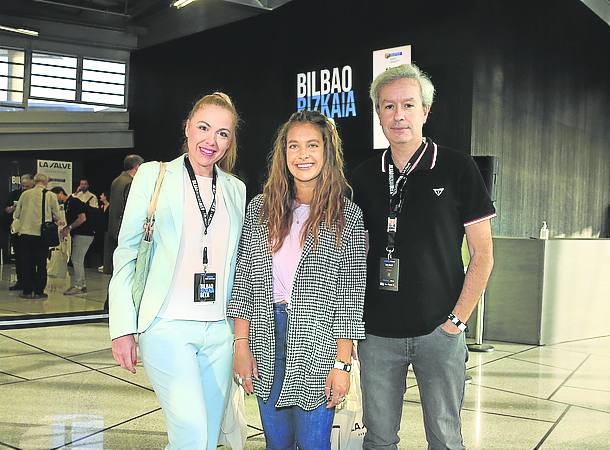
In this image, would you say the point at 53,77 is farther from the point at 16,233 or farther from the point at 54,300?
the point at 54,300

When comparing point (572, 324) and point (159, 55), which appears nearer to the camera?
point (572, 324)

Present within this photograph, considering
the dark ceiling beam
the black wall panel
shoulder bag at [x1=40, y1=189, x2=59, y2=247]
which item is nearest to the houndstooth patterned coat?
the black wall panel

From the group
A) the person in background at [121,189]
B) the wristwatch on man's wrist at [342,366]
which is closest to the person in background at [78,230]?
the person in background at [121,189]

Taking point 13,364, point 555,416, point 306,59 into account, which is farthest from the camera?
point 306,59

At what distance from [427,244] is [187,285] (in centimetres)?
81

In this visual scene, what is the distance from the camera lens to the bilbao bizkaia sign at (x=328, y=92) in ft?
30.2

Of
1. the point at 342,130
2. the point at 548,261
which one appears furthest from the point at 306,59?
the point at 548,261

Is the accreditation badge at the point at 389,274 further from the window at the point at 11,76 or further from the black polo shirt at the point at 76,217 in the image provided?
the window at the point at 11,76

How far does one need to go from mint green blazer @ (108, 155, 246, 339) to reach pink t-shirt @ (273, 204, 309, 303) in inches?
7.7

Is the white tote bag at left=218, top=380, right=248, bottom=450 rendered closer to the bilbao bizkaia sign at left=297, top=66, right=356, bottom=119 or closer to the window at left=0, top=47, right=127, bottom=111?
the bilbao bizkaia sign at left=297, top=66, right=356, bottom=119

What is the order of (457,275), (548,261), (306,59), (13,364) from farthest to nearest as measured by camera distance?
(306,59) → (548,261) → (13,364) → (457,275)

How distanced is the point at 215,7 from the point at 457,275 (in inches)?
423

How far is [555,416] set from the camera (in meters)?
4.42

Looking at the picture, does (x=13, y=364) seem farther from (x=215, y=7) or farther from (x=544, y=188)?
(x=215, y=7)
